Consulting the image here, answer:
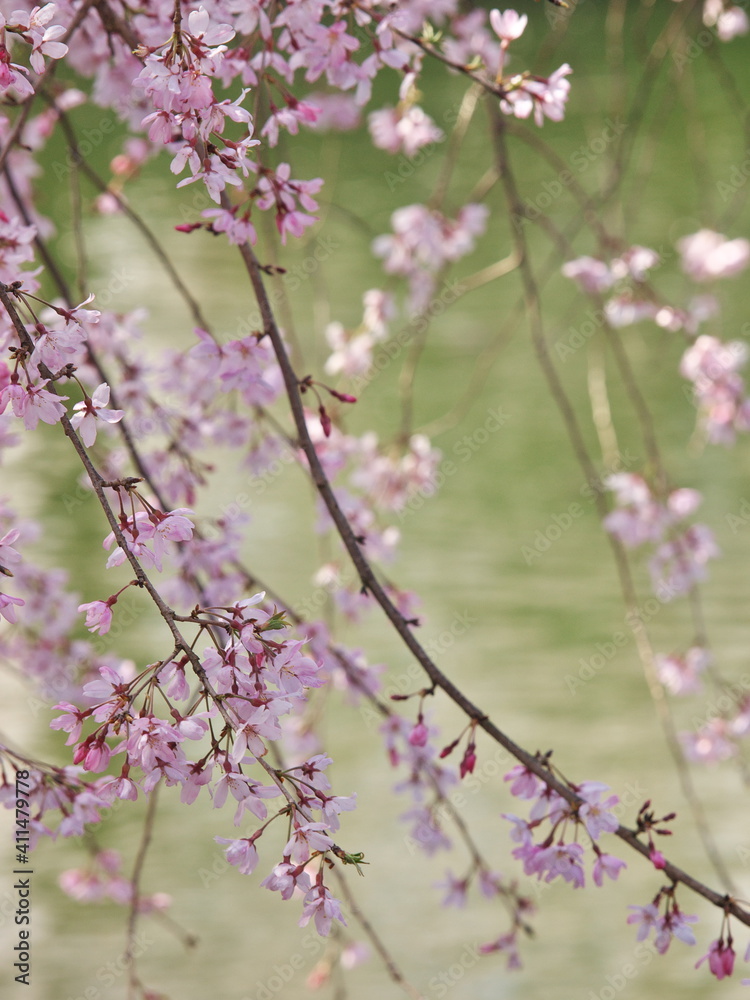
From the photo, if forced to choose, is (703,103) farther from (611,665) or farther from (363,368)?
(363,368)

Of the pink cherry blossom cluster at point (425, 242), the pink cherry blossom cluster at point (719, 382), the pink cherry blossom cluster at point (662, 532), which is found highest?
the pink cherry blossom cluster at point (425, 242)

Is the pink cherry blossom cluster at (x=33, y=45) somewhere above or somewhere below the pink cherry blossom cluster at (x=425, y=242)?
below

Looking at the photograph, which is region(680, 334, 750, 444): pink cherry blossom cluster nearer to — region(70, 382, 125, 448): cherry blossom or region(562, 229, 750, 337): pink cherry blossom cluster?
region(562, 229, 750, 337): pink cherry blossom cluster

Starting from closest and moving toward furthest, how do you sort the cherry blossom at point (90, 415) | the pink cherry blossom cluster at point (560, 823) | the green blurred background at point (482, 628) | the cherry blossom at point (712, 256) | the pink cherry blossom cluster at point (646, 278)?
the cherry blossom at point (90, 415) < the pink cherry blossom cluster at point (560, 823) < the pink cherry blossom cluster at point (646, 278) < the green blurred background at point (482, 628) < the cherry blossom at point (712, 256)

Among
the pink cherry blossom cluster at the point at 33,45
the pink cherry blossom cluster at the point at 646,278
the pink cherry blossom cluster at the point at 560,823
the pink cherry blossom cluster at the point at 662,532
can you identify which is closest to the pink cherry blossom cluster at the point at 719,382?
the pink cherry blossom cluster at the point at 646,278

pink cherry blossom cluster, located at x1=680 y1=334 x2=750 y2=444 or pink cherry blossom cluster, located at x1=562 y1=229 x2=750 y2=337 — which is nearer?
pink cherry blossom cluster, located at x1=562 y1=229 x2=750 y2=337

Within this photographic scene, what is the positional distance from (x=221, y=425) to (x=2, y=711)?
6.75 ft

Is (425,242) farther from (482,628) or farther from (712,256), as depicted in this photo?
(482,628)

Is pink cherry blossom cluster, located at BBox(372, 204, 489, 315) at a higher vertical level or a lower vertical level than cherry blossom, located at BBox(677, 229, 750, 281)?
lower

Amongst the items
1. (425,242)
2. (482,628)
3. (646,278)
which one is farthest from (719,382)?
(482,628)

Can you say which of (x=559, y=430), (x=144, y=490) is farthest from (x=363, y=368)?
(x=559, y=430)

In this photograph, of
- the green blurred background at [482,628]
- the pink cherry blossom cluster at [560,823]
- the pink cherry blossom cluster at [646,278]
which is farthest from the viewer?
the green blurred background at [482,628]

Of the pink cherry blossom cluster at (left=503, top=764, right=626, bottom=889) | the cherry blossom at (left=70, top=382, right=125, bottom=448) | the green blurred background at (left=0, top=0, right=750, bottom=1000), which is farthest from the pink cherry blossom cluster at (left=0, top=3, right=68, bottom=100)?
the green blurred background at (left=0, top=0, right=750, bottom=1000)

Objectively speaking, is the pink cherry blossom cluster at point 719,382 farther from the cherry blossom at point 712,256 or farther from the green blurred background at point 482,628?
the cherry blossom at point 712,256
